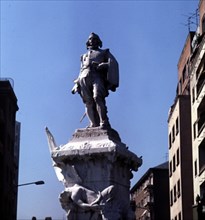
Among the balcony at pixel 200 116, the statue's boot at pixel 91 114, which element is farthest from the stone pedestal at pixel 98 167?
the balcony at pixel 200 116

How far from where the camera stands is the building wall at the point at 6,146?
81375 millimetres

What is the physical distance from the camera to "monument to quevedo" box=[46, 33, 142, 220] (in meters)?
13.5

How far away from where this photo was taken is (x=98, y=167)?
1378cm

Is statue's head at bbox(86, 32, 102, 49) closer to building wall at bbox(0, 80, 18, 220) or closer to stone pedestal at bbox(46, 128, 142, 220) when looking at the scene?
stone pedestal at bbox(46, 128, 142, 220)

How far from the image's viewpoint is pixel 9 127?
8669 cm

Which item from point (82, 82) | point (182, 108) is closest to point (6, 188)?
point (182, 108)

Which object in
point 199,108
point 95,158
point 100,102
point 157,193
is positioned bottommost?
point 95,158

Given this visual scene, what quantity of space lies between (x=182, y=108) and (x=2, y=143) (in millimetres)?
25204

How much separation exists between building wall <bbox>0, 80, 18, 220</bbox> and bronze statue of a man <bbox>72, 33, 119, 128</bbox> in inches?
2577

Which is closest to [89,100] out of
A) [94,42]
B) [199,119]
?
[94,42]

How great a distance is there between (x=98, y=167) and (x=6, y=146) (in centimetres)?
7120

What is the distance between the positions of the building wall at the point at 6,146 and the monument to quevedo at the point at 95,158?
215ft

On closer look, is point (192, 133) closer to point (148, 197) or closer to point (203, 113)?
point (203, 113)

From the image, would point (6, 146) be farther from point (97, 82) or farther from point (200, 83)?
point (97, 82)
